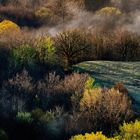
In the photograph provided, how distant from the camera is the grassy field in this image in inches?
3388

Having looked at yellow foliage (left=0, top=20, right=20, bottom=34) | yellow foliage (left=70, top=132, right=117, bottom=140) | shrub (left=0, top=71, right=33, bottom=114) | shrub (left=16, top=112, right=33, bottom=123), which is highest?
yellow foliage (left=0, top=20, right=20, bottom=34)

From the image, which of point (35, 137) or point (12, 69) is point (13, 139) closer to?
point (35, 137)

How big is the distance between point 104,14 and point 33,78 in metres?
65.2

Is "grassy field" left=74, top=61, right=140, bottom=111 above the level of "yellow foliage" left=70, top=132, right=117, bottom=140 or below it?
above

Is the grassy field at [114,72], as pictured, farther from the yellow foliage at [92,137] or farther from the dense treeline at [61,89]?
the yellow foliage at [92,137]

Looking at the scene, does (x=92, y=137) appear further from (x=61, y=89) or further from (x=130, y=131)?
(x=61, y=89)

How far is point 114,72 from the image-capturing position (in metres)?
93.7

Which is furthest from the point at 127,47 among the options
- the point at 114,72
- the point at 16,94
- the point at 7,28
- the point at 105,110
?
the point at 105,110

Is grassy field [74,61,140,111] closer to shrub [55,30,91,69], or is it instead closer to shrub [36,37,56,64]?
shrub [55,30,91,69]

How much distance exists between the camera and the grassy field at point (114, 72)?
282 ft

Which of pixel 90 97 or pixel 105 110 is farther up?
pixel 90 97

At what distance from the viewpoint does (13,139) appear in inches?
2552

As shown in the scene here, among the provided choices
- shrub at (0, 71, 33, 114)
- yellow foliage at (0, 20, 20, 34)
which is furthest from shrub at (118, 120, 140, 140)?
yellow foliage at (0, 20, 20, 34)

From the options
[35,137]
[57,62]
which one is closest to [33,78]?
[57,62]
